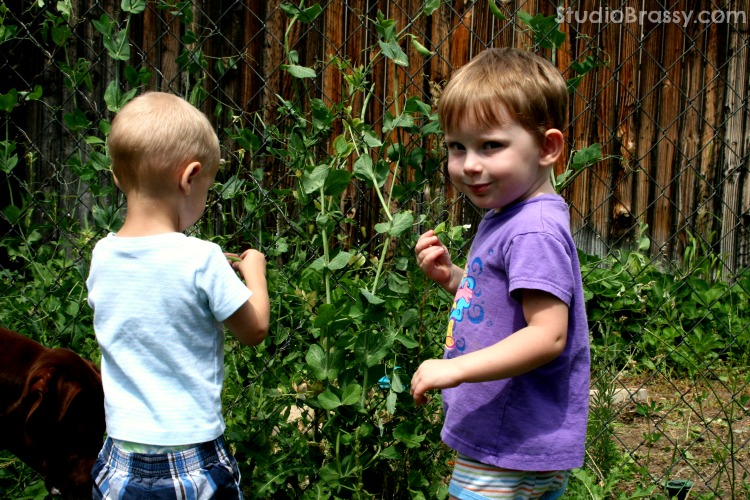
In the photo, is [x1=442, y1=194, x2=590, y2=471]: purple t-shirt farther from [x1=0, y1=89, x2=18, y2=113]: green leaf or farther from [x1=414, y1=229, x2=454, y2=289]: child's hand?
[x1=0, y1=89, x2=18, y2=113]: green leaf

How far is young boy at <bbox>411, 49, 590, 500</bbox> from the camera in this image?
6.67 feet

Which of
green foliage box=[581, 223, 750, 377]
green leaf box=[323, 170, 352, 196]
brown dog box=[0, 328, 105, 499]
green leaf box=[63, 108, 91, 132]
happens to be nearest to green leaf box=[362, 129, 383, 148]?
green leaf box=[323, 170, 352, 196]

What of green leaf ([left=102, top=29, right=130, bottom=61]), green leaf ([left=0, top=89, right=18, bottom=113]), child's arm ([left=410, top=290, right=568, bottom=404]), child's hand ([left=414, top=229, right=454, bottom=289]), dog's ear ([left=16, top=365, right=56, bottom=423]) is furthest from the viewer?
green leaf ([left=0, top=89, right=18, bottom=113])

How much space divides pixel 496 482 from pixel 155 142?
118 cm

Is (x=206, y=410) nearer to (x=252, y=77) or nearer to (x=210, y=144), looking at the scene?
(x=210, y=144)

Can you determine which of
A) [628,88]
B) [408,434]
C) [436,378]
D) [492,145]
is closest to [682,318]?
[628,88]

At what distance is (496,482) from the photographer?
2.08m

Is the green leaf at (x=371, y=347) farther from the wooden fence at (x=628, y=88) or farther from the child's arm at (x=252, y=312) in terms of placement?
the wooden fence at (x=628, y=88)

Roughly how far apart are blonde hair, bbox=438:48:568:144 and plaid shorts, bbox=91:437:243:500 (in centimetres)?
104

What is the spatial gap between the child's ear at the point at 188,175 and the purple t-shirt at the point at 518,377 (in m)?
0.74

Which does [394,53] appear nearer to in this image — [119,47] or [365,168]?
[365,168]

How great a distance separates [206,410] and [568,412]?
2.96ft

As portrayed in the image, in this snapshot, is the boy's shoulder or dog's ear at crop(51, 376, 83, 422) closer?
the boy's shoulder

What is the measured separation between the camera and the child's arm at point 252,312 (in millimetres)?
2049
